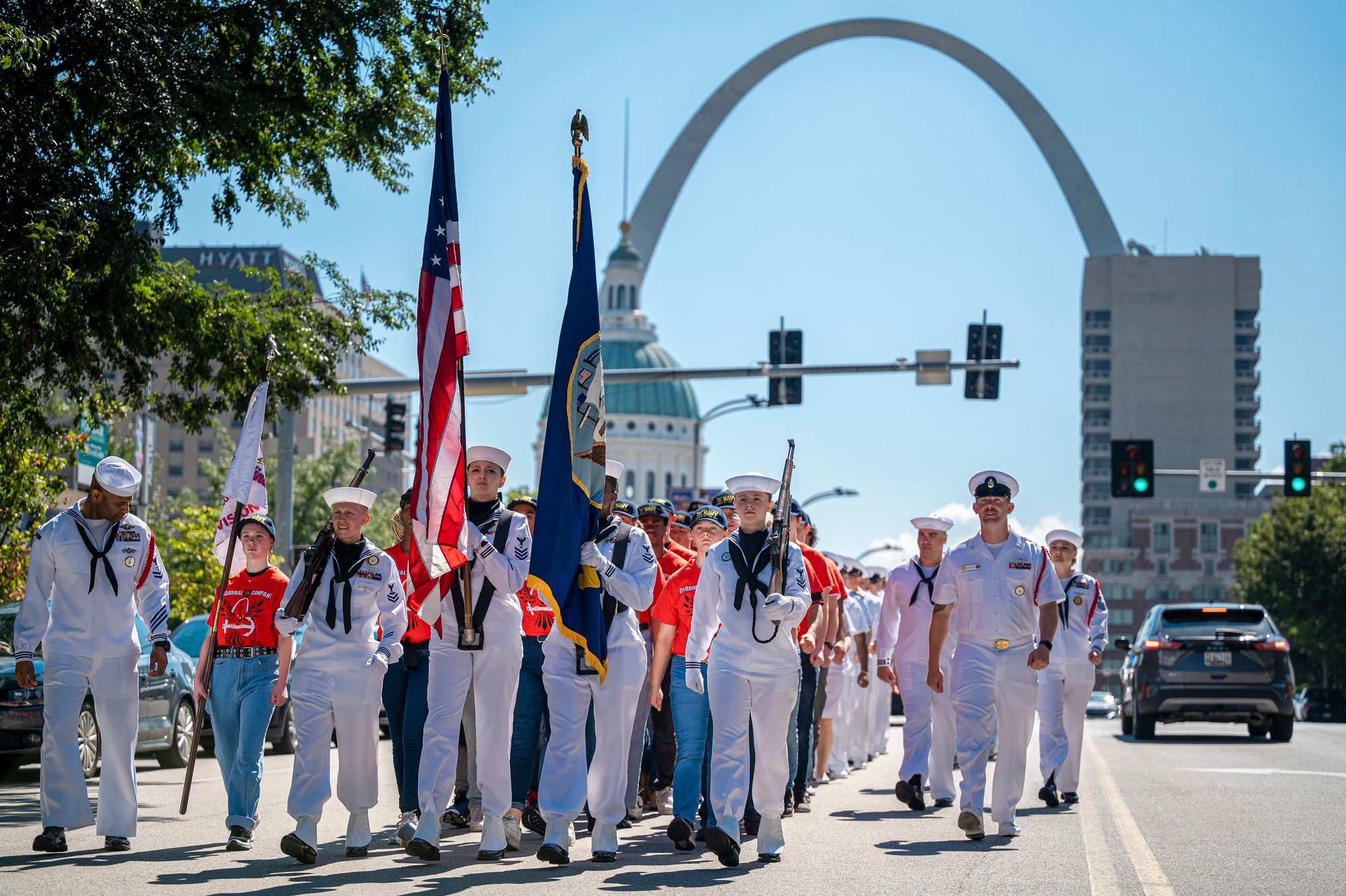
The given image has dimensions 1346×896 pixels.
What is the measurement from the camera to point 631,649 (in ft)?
31.5

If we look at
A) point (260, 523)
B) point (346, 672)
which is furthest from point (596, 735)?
point (260, 523)

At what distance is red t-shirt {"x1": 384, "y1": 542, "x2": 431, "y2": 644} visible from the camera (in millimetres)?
10336

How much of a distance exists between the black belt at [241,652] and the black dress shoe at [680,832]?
2.70 meters

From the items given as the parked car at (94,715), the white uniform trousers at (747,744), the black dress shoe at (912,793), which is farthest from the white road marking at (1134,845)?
the parked car at (94,715)

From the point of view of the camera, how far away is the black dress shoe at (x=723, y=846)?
8.97 metres

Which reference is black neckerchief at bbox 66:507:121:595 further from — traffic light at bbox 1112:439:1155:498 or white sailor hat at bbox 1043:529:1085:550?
traffic light at bbox 1112:439:1155:498

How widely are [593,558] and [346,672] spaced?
1533mm

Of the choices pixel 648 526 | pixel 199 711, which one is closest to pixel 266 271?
pixel 648 526

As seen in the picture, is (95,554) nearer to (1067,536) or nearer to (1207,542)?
(1067,536)

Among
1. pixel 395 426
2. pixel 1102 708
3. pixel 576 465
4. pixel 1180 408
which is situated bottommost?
pixel 1102 708

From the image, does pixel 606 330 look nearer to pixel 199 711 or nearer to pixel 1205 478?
pixel 1205 478

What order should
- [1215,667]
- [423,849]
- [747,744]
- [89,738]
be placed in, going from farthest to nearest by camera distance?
[1215,667], [89,738], [747,744], [423,849]

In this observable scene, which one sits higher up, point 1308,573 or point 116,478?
point 116,478

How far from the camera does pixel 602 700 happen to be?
372 inches
